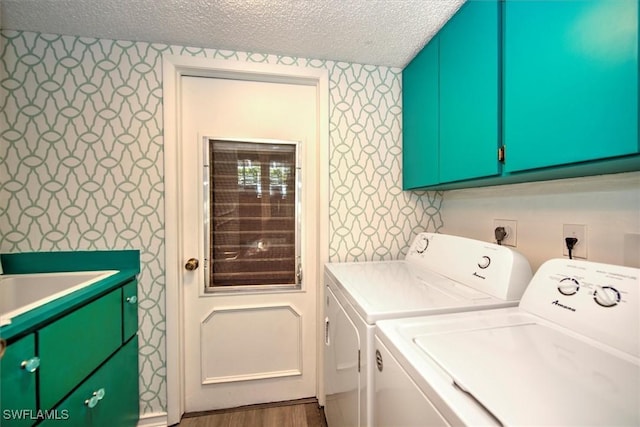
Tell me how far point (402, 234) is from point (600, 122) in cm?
119

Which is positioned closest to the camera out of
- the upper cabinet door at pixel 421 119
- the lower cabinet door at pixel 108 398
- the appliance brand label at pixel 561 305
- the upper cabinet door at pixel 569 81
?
the upper cabinet door at pixel 569 81

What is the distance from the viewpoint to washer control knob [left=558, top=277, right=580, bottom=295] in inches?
31.2

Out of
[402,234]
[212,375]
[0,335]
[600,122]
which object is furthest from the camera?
[402,234]

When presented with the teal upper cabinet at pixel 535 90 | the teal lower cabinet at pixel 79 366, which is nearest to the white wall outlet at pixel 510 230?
the teal upper cabinet at pixel 535 90

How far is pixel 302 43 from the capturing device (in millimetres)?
1488

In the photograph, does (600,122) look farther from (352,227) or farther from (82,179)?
(82,179)

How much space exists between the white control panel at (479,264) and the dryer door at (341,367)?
58 centimetres

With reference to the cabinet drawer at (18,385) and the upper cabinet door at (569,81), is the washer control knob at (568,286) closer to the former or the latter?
the upper cabinet door at (569,81)

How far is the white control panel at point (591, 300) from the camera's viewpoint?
0.66 metres

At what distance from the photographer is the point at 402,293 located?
107 cm

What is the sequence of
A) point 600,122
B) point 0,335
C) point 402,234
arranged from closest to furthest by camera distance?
point 600,122 → point 0,335 → point 402,234

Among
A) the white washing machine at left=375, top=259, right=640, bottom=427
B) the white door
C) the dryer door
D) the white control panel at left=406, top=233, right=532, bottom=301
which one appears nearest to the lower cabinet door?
the white door

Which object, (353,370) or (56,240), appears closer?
(353,370)

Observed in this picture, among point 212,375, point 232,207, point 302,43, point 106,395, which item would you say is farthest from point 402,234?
point 106,395
